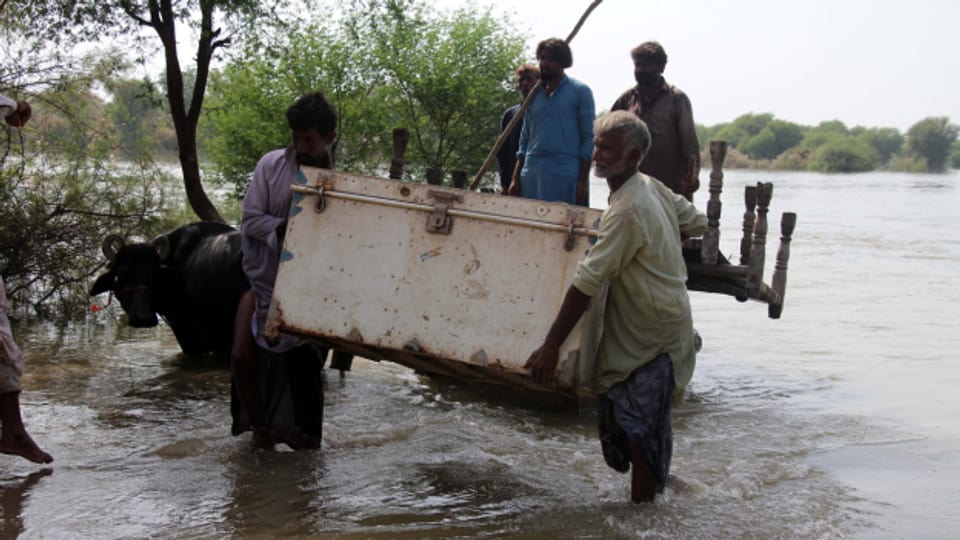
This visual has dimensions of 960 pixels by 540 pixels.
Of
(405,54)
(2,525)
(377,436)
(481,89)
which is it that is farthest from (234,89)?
(2,525)

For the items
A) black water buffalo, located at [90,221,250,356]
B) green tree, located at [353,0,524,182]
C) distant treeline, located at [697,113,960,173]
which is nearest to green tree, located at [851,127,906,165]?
distant treeline, located at [697,113,960,173]

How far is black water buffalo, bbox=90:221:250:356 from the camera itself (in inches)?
271

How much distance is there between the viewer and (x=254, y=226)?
15.3 feet

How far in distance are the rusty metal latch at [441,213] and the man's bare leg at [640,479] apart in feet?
3.62

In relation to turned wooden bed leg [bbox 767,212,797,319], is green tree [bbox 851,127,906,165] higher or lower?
higher

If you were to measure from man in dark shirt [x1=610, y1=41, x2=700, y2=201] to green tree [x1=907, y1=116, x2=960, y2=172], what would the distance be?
88.5 m

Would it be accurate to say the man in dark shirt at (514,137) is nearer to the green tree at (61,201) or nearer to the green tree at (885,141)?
the green tree at (61,201)

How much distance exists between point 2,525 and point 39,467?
0.81 metres

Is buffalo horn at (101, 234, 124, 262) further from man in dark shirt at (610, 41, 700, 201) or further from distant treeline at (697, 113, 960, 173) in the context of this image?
distant treeline at (697, 113, 960, 173)

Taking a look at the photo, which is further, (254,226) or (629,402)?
(254,226)

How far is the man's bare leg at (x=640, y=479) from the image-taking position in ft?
13.9

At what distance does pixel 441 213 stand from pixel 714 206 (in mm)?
3140

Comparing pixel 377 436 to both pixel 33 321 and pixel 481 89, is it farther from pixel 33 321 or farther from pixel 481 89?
pixel 481 89

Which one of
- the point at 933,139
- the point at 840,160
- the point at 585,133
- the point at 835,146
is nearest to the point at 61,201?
the point at 585,133
